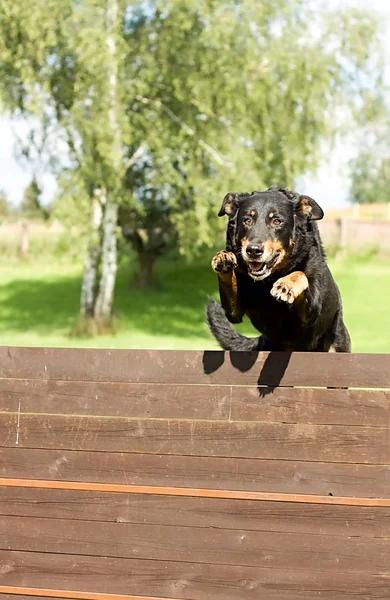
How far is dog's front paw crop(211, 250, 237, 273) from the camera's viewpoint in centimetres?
398

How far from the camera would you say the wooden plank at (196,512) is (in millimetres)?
3227

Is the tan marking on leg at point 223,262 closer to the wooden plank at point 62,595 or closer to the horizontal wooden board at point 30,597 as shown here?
the wooden plank at point 62,595

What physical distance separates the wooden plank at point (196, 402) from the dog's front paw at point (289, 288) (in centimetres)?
61

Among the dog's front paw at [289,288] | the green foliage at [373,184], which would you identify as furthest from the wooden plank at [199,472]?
the green foliage at [373,184]

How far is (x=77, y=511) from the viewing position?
349 cm

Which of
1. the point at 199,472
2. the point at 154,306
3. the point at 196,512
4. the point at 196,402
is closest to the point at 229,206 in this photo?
the point at 196,402

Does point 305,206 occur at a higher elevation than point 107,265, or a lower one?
higher

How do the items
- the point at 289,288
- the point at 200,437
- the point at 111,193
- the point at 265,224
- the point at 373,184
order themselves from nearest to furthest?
the point at 200,437 → the point at 289,288 → the point at 265,224 → the point at 111,193 → the point at 373,184

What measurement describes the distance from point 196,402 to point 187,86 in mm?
15744

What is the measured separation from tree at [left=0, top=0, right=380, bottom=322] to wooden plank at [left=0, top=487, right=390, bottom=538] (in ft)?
48.4

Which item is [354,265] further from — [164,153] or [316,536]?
[316,536]

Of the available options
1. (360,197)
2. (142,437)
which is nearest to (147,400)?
(142,437)

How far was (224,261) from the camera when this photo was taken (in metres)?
3.99

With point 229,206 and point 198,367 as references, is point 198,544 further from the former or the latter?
point 229,206
